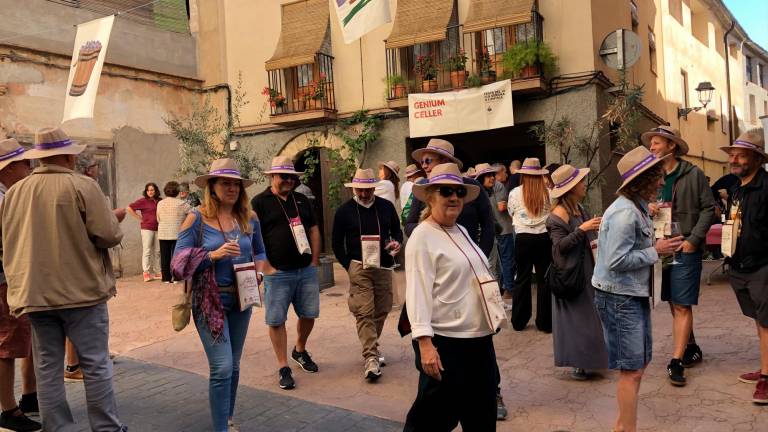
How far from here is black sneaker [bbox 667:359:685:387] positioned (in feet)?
15.9

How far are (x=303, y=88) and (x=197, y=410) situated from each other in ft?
→ 36.5

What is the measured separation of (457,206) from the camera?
10.9ft

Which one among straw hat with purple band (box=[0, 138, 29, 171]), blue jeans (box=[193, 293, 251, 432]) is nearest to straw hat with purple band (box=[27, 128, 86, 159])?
straw hat with purple band (box=[0, 138, 29, 171])

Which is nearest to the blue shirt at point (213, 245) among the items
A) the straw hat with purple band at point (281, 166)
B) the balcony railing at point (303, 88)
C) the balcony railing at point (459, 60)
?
the straw hat with purple band at point (281, 166)

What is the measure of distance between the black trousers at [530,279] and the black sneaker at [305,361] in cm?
242

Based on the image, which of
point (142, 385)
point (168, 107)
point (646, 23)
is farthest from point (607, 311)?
point (646, 23)

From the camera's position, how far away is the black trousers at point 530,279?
21.9ft

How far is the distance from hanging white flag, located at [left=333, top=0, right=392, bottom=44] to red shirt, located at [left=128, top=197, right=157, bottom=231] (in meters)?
6.43

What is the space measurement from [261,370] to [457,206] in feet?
10.8

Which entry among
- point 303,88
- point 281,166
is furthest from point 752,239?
point 303,88

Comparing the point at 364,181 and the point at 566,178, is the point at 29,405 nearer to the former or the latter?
the point at 364,181

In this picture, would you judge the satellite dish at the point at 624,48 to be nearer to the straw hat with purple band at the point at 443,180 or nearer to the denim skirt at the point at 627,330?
the denim skirt at the point at 627,330

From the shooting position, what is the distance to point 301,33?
14602 mm

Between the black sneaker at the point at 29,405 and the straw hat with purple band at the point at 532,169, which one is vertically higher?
the straw hat with purple band at the point at 532,169
